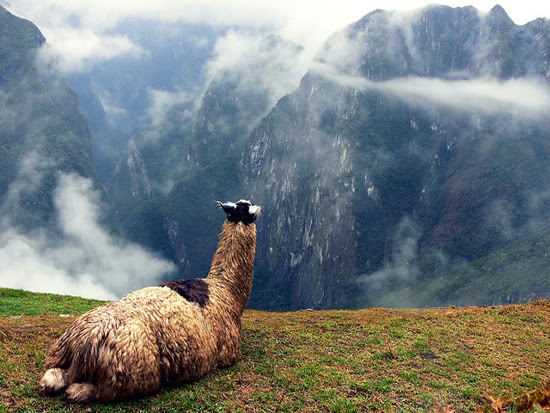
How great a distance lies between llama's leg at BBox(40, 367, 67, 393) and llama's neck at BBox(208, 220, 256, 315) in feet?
14.5

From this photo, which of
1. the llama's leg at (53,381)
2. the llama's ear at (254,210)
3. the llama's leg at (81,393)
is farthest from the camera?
the llama's ear at (254,210)

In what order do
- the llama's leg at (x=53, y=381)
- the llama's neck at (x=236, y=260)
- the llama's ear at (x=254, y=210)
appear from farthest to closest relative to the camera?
1. the llama's ear at (x=254, y=210)
2. the llama's neck at (x=236, y=260)
3. the llama's leg at (x=53, y=381)

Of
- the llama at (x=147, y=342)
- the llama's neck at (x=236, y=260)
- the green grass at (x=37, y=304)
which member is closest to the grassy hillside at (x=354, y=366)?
the llama at (x=147, y=342)

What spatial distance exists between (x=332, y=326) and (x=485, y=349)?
4.58 metres

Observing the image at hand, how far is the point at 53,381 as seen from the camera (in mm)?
8766

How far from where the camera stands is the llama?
8617 mm

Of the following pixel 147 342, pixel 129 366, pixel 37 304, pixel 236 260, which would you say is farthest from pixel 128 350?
pixel 37 304

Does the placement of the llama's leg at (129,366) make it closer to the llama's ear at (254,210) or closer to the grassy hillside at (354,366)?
the grassy hillside at (354,366)

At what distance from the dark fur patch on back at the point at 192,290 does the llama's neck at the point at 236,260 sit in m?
0.86

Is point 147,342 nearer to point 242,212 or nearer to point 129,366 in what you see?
point 129,366

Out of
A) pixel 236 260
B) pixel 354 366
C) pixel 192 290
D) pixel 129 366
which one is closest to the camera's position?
pixel 129 366

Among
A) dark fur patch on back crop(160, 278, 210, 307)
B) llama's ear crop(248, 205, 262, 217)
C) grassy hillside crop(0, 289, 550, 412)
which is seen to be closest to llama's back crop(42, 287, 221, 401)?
grassy hillside crop(0, 289, 550, 412)

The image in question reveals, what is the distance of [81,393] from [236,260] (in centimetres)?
516

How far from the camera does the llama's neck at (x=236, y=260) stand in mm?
12422
